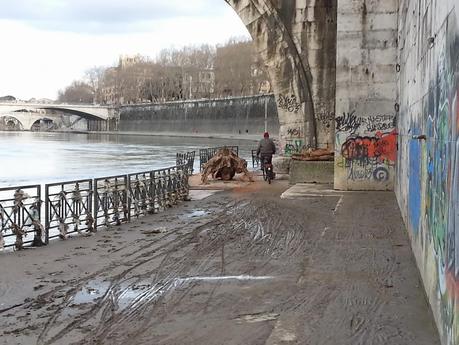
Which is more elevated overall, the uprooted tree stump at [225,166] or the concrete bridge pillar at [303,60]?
the concrete bridge pillar at [303,60]

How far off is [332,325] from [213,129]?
320 ft

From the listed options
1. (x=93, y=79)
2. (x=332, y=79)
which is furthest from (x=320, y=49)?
(x=93, y=79)

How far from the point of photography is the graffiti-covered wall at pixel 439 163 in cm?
421

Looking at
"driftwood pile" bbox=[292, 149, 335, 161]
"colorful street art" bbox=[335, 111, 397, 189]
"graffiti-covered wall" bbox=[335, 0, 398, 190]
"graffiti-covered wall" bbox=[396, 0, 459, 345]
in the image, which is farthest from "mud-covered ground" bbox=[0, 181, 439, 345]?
"driftwood pile" bbox=[292, 149, 335, 161]

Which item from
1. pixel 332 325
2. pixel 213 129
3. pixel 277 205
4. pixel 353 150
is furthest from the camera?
pixel 213 129

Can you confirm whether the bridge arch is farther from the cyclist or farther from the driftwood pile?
the driftwood pile

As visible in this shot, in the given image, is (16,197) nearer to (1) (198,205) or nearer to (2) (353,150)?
(1) (198,205)

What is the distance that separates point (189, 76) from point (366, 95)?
4536 inches

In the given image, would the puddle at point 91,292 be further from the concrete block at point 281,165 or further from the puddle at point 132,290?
the concrete block at point 281,165

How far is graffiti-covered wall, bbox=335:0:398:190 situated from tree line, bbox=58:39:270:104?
82.8 m

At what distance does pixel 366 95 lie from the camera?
16.9m

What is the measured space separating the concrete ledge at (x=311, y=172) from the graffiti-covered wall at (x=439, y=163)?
38.3ft

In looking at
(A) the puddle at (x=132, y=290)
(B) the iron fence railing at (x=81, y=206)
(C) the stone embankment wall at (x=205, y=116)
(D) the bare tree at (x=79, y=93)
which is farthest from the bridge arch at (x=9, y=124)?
(A) the puddle at (x=132, y=290)

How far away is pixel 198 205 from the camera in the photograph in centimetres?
1522
